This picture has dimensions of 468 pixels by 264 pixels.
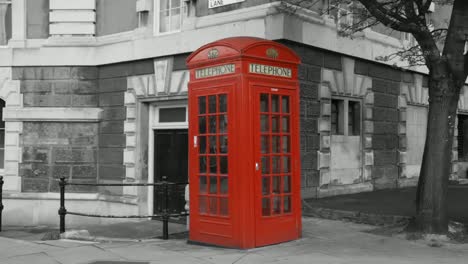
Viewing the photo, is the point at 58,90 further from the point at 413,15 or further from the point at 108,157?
the point at 413,15

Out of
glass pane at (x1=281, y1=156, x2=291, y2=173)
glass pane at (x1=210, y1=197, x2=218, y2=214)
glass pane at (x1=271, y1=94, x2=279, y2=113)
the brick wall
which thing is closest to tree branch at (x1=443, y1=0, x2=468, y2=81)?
glass pane at (x1=271, y1=94, x2=279, y2=113)

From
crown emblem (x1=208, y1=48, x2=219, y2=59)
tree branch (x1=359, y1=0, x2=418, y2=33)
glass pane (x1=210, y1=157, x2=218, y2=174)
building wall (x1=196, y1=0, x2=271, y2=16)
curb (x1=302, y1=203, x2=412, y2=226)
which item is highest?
building wall (x1=196, y1=0, x2=271, y2=16)

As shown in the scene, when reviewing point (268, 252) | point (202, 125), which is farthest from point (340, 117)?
point (268, 252)

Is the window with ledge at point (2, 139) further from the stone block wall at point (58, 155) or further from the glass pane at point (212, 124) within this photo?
the glass pane at point (212, 124)

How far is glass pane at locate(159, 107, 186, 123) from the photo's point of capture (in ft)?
42.7

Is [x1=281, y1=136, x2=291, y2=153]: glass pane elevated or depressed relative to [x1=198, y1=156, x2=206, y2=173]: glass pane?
elevated

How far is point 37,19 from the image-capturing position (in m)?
14.8

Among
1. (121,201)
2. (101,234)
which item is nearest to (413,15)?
(101,234)

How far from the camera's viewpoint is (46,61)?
47.4ft

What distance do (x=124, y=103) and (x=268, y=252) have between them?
24.3ft

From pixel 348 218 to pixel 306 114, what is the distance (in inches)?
97.7

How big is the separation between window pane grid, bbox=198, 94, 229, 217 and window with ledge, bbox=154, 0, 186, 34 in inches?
210

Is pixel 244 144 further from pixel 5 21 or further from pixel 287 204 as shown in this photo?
pixel 5 21

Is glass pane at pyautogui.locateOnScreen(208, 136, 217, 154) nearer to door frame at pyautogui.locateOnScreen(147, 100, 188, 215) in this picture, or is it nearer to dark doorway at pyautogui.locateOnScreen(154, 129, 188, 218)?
dark doorway at pyautogui.locateOnScreen(154, 129, 188, 218)
